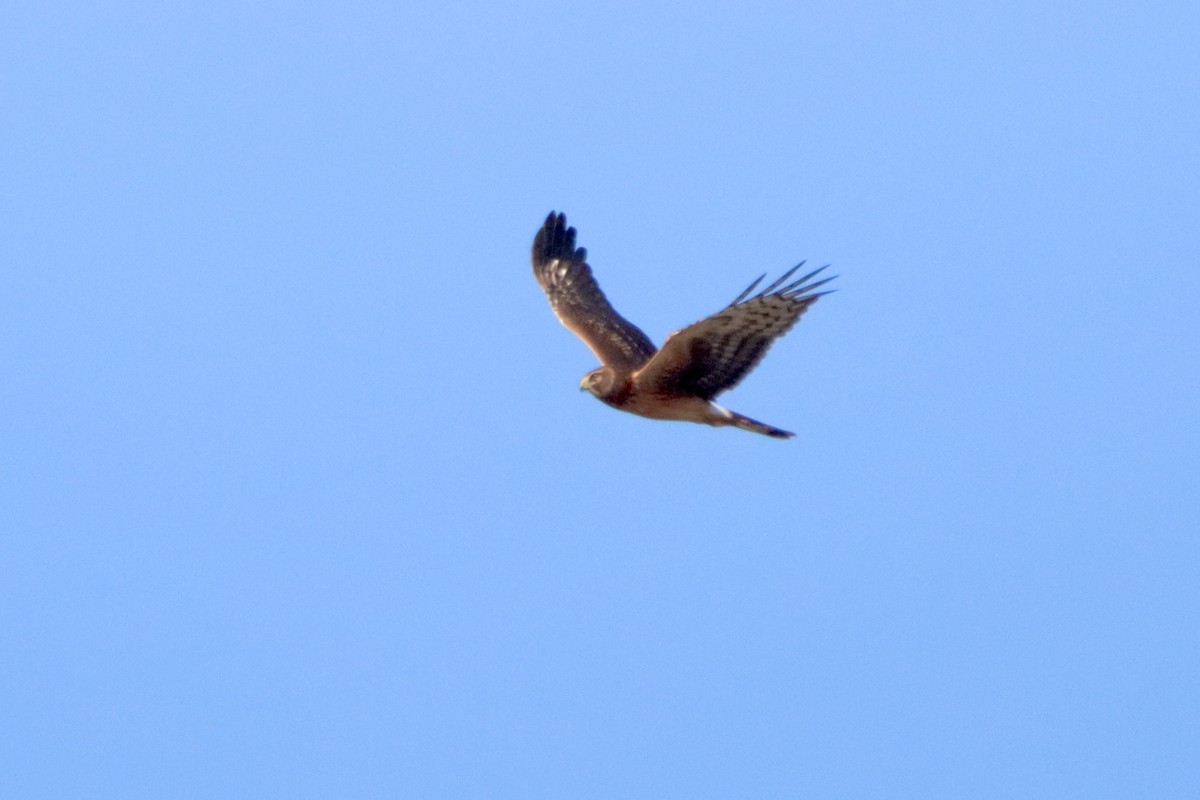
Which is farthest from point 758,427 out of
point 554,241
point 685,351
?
point 554,241

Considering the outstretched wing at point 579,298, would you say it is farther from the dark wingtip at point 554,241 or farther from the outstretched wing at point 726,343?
the outstretched wing at point 726,343

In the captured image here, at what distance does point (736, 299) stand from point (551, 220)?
12.8 ft

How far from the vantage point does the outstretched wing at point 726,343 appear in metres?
9.26

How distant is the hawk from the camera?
9.33 metres

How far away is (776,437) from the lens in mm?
10406

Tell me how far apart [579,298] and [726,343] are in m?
2.98

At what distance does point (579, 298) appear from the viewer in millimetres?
12461

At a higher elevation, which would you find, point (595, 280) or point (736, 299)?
point (595, 280)

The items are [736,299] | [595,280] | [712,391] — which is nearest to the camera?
[736,299]

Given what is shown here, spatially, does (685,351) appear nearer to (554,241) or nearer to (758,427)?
(758,427)

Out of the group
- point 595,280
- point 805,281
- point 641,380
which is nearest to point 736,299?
point 805,281

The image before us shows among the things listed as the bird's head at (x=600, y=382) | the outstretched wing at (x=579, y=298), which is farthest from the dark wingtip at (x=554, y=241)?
the bird's head at (x=600, y=382)

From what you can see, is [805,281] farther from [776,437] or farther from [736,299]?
[776,437]

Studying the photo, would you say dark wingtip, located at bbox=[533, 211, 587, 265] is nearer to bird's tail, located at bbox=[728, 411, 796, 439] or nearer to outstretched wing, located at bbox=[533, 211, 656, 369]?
outstretched wing, located at bbox=[533, 211, 656, 369]
